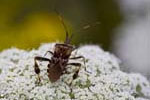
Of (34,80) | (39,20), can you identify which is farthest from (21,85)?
(39,20)

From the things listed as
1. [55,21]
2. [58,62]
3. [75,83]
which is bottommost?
[75,83]

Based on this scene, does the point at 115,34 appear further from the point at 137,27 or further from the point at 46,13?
the point at 46,13

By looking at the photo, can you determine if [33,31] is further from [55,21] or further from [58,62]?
[58,62]

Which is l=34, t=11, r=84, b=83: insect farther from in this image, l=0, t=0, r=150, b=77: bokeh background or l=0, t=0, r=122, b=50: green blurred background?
l=0, t=0, r=150, b=77: bokeh background

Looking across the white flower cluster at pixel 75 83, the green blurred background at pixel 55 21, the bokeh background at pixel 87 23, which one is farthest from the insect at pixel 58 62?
the bokeh background at pixel 87 23

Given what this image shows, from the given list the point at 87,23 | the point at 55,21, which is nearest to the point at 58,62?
the point at 55,21

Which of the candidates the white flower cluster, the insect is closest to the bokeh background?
the white flower cluster

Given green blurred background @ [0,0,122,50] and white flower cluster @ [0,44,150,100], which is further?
green blurred background @ [0,0,122,50]

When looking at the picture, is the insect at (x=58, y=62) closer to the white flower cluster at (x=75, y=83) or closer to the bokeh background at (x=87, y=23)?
the white flower cluster at (x=75, y=83)
